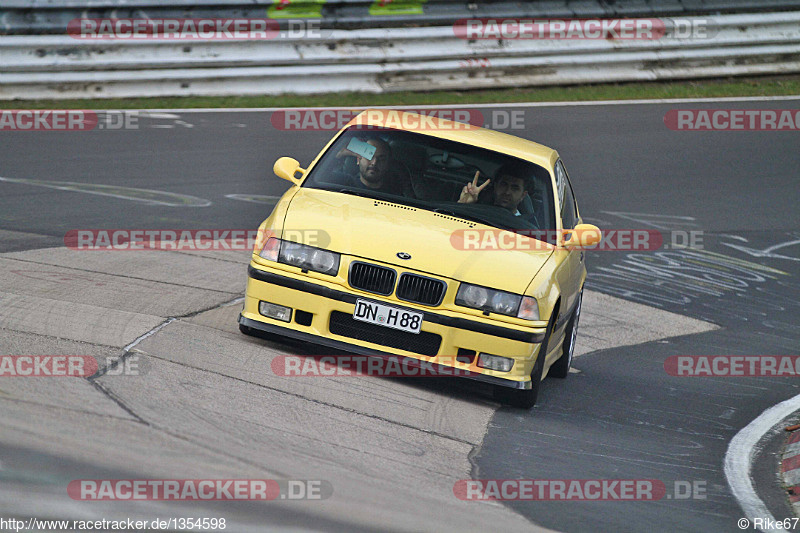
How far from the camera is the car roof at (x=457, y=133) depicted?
7766 mm

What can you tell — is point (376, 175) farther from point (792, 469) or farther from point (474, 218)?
point (792, 469)

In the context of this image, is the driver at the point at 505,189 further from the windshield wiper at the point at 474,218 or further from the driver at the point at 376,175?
the driver at the point at 376,175

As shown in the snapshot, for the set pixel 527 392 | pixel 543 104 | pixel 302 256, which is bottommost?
pixel 527 392

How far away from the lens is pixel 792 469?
6453mm

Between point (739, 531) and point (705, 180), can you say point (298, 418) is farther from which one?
point (705, 180)

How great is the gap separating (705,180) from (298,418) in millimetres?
10838

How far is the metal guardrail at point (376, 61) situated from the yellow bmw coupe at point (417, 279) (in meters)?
8.81

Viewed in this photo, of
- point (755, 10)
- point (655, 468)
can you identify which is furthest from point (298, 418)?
point (755, 10)

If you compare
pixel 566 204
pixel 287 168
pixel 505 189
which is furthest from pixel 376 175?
pixel 566 204

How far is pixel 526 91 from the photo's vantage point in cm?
1819

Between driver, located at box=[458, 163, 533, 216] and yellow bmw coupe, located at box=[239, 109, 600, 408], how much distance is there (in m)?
0.03

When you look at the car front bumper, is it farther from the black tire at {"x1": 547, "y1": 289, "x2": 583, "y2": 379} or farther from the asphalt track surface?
the black tire at {"x1": 547, "y1": 289, "x2": 583, "y2": 379}

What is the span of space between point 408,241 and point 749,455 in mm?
2465

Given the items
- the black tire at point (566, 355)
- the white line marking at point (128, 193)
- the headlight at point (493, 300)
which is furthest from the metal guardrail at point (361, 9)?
the headlight at point (493, 300)
